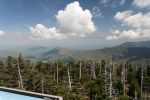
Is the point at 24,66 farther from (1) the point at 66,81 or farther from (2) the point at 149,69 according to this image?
(2) the point at 149,69

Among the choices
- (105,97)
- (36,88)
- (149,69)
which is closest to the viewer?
(105,97)

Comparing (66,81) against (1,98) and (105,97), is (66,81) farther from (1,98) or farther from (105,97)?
(1,98)

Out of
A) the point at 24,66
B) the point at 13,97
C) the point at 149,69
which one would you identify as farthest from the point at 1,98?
the point at 149,69

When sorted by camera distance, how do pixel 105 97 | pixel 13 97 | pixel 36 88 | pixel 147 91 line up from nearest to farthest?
pixel 13 97 < pixel 105 97 < pixel 36 88 < pixel 147 91

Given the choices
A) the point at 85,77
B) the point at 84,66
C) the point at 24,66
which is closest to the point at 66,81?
the point at 85,77

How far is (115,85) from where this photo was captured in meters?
77.2

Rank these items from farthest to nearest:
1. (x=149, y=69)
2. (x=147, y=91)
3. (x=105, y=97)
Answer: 1. (x=149, y=69)
2. (x=147, y=91)
3. (x=105, y=97)

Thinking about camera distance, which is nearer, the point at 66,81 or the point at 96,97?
the point at 96,97

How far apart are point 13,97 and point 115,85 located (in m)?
69.7

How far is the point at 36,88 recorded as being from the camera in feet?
212

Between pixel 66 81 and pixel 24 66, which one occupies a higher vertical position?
pixel 24 66

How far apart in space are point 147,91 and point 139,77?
5294 mm

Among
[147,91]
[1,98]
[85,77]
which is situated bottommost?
[147,91]

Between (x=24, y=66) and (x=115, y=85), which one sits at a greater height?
(x=24, y=66)
